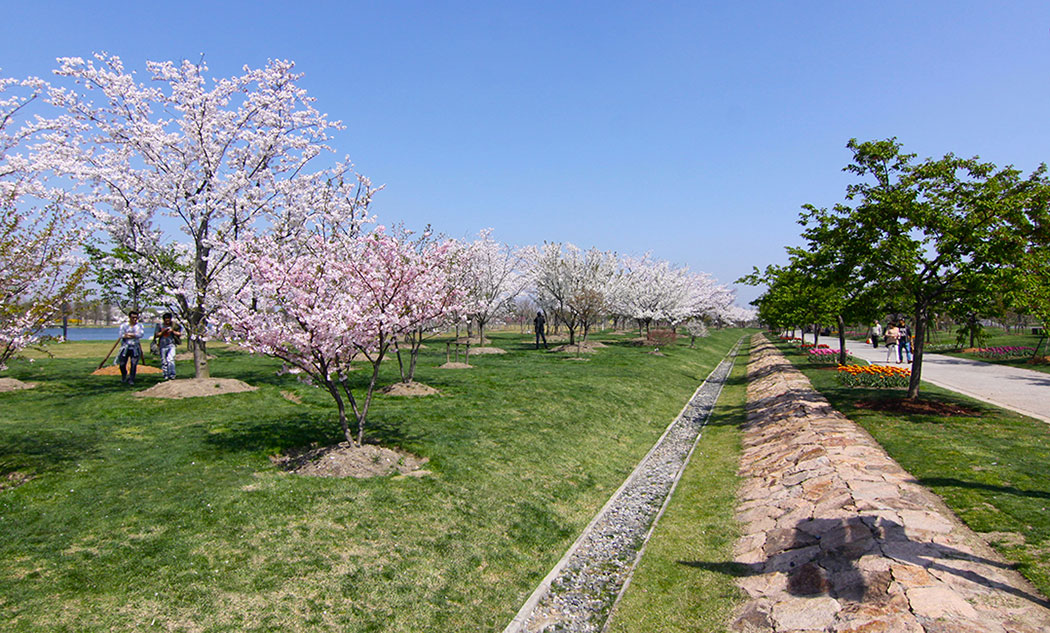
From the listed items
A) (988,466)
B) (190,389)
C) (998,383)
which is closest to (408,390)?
(190,389)

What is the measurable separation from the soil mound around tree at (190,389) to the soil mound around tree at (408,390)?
14.4ft

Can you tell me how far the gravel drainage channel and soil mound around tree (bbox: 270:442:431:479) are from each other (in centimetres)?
358

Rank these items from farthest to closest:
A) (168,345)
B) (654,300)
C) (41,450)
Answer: (654,300) < (168,345) < (41,450)

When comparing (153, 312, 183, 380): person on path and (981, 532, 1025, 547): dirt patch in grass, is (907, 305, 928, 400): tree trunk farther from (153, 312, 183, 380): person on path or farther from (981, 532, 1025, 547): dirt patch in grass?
(153, 312, 183, 380): person on path

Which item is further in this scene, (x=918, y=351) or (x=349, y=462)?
(x=918, y=351)

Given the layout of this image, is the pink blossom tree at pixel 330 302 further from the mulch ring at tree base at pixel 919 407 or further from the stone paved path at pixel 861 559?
the mulch ring at tree base at pixel 919 407

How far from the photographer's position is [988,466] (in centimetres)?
1011

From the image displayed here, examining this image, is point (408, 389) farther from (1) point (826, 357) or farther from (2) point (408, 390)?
(1) point (826, 357)

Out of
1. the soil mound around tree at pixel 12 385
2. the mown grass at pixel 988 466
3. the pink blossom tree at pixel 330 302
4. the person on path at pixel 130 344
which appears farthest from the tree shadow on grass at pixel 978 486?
the soil mound around tree at pixel 12 385

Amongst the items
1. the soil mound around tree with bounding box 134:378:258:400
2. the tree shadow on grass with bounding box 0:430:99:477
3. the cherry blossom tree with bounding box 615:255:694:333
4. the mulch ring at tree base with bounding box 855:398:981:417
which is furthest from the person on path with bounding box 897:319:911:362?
the tree shadow on grass with bounding box 0:430:99:477

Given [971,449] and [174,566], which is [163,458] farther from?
[971,449]

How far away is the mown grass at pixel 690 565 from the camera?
23.3ft

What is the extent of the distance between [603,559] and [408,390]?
10701 mm

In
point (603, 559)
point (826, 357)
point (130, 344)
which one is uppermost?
point (130, 344)
